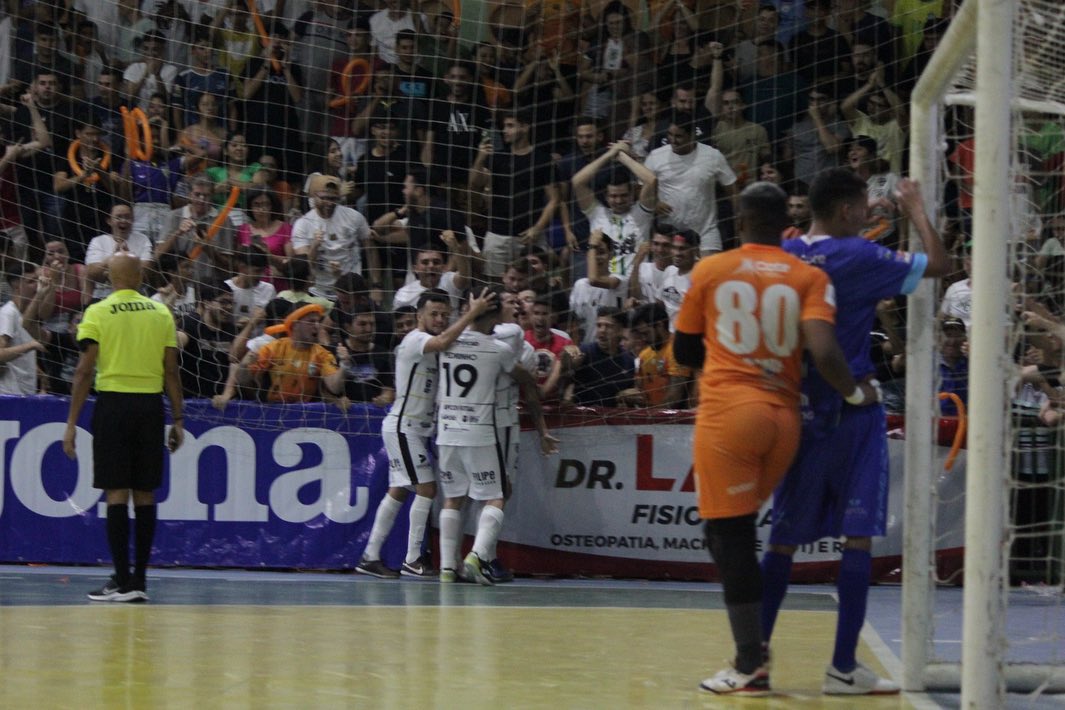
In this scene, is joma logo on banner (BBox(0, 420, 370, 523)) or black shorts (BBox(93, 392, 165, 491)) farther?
joma logo on banner (BBox(0, 420, 370, 523))

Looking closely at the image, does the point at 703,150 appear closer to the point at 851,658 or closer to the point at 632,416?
the point at 632,416

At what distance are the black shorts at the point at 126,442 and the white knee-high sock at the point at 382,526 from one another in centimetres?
241

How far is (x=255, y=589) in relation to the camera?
Result: 34.3ft

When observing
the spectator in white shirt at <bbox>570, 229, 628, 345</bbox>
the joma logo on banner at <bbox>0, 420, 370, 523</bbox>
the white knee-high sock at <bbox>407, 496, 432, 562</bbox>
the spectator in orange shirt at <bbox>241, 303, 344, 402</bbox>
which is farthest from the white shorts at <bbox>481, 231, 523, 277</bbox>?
the white knee-high sock at <bbox>407, 496, 432, 562</bbox>

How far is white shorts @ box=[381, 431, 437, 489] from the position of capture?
11555 millimetres

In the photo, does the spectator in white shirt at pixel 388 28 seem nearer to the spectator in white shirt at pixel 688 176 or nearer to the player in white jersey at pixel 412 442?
the spectator in white shirt at pixel 688 176

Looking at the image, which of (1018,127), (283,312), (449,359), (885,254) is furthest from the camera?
(283,312)

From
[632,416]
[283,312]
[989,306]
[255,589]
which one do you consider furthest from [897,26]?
[989,306]

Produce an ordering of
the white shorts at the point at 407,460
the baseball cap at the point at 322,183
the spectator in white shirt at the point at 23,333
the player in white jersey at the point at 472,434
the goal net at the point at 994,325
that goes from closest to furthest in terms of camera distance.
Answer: the goal net at the point at 994,325
the player in white jersey at the point at 472,434
the white shorts at the point at 407,460
the spectator in white shirt at the point at 23,333
the baseball cap at the point at 322,183

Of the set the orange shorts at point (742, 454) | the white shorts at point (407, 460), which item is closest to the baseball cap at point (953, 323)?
the white shorts at point (407, 460)

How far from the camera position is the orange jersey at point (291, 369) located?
1201cm

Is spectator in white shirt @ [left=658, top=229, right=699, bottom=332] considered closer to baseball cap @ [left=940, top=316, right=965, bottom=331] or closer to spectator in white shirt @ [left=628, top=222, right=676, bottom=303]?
spectator in white shirt @ [left=628, top=222, right=676, bottom=303]

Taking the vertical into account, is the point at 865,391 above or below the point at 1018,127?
below

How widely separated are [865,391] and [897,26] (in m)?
7.57
